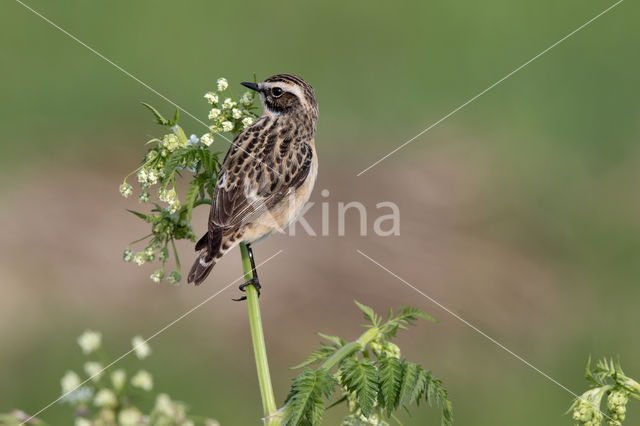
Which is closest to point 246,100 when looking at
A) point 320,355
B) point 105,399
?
point 320,355

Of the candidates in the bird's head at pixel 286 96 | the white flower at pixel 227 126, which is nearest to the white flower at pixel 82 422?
the white flower at pixel 227 126

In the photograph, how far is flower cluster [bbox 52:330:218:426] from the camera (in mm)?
2236

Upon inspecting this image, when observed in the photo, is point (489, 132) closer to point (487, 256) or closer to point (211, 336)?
point (487, 256)

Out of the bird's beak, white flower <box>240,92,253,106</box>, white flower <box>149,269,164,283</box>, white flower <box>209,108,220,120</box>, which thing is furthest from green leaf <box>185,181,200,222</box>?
the bird's beak

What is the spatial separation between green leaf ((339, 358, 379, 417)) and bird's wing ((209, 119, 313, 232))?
1.47m

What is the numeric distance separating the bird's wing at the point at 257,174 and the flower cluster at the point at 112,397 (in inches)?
77.3

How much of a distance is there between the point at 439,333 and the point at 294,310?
1781 mm

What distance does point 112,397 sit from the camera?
2270mm

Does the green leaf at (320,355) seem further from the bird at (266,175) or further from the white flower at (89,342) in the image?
the white flower at (89,342)

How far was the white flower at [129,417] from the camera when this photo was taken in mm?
2143

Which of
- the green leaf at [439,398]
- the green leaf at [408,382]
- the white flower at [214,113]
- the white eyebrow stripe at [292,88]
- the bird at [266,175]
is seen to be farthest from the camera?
the white eyebrow stripe at [292,88]

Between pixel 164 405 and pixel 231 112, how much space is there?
179 cm

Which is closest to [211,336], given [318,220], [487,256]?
[318,220]

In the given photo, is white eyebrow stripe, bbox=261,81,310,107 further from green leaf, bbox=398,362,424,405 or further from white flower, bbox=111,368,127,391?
white flower, bbox=111,368,127,391
